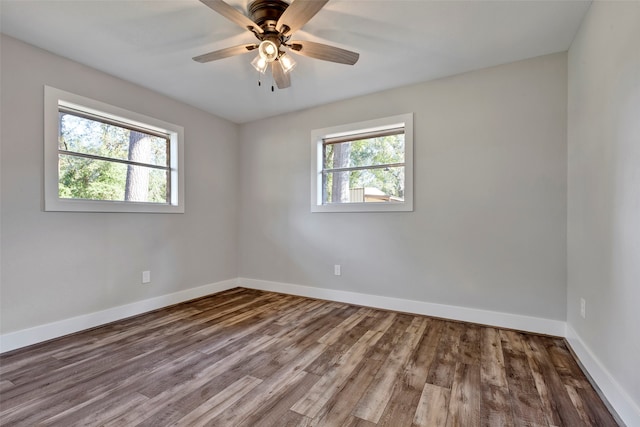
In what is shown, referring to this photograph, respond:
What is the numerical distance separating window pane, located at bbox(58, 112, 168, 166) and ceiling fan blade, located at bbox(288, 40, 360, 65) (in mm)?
2229

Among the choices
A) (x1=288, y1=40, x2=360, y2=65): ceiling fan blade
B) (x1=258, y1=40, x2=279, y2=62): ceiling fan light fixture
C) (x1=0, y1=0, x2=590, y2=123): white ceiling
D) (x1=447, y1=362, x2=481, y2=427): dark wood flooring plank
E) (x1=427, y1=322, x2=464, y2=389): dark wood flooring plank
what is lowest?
(x1=427, y1=322, x2=464, y2=389): dark wood flooring plank

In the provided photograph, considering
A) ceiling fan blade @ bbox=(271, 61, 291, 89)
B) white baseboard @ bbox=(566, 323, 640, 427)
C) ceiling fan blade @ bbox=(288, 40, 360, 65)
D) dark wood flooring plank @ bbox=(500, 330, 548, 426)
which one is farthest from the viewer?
ceiling fan blade @ bbox=(271, 61, 291, 89)

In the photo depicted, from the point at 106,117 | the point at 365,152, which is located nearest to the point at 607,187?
the point at 365,152

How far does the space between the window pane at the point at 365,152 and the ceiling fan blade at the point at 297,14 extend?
1.80m

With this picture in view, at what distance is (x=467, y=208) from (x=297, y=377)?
2193mm

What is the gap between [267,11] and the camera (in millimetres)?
1841

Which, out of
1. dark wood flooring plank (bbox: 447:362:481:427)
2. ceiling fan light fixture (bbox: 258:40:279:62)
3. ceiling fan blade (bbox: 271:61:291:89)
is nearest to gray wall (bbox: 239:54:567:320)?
dark wood flooring plank (bbox: 447:362:481:427)

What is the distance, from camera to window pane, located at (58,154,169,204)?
8.58 ft

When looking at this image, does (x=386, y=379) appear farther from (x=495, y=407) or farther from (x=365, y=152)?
(x=365, y=152)

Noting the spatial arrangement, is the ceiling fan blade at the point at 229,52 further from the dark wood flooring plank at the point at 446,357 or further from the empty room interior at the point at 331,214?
the dark wood flooring plank at the point at 446,357

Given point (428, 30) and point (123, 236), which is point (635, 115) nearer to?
point (428, 30)

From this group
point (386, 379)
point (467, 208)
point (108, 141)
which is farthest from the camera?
point (108, 141)

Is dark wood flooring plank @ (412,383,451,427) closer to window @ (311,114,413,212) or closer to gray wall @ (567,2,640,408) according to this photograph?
gray wall @ (567,2,640,408)

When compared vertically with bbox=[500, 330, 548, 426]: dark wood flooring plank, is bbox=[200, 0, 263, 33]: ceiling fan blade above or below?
above
